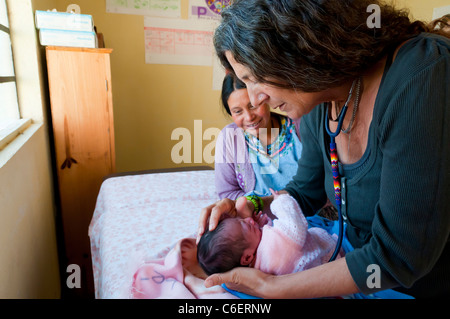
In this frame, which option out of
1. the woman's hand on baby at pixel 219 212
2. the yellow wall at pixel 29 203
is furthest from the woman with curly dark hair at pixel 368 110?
the yellow wall at pixel 29 203

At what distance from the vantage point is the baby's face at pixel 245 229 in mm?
1084

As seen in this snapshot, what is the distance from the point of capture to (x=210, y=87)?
331cm

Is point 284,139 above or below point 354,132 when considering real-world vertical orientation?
below

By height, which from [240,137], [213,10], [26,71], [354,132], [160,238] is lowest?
[160,238]

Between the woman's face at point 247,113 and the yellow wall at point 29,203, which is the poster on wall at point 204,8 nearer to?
the yellow wall at point 29,203

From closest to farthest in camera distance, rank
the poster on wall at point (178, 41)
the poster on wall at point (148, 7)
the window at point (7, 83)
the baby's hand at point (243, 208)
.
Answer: the baby's hand at point (243, 208) → the window at point (7, 83) → the poster on wall at point (148, 7) → the poster on wall at point (178, 41)

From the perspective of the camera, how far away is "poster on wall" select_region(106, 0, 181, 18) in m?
2.83

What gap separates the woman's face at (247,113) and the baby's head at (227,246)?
72cm

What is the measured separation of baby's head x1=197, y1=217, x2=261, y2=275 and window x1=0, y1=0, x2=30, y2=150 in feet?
3.70

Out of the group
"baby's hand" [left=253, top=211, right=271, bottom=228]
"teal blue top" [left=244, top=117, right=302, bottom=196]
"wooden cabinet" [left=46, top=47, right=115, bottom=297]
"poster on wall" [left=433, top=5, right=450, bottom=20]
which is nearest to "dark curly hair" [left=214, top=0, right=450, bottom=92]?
"baby's hand" [left=253, top=211, right=271, bottom=228]

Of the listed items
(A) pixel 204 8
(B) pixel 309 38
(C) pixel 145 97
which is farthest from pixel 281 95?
(A) pixel 204 8

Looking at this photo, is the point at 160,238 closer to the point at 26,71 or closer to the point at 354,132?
the point at 354,132

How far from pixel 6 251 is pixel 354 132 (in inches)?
43.6
